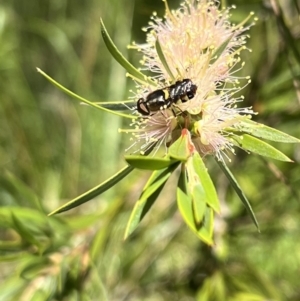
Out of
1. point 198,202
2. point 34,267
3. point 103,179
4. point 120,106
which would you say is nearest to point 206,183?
point 198,202

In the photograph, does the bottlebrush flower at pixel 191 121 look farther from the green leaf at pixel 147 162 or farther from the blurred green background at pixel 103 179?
the blurred green background at pixel 103 179

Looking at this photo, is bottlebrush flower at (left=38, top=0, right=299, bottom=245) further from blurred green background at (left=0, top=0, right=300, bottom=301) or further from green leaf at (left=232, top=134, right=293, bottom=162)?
blurred green background at (left=0, top=0, right=300, bottom=301)

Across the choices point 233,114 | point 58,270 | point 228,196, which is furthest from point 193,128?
point 228,196

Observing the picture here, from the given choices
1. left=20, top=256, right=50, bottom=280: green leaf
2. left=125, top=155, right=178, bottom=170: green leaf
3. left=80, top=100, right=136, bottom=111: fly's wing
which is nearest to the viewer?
left=125, top=155, right=178, bottom=170: green leaf

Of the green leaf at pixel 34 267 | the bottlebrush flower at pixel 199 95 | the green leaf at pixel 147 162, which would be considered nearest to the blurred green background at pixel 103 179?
the green leaf at pixel 34 267

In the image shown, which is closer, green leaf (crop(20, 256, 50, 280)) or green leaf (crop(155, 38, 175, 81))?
green leaf (crop(155, 38, 175, 81))

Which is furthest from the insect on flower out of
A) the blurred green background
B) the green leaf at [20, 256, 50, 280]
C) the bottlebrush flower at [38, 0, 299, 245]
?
the green leaf at [20, 256, 50, 280]

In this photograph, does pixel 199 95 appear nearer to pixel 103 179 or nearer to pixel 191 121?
pixel 191 121
